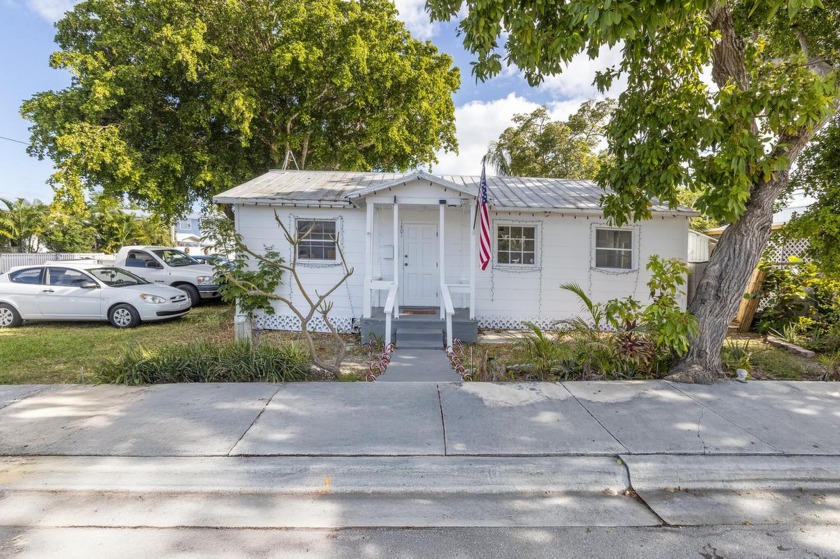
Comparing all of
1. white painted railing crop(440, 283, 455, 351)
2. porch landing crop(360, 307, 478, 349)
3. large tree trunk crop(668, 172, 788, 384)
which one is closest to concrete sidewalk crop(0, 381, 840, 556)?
large tree trunk crop(668, 172, 788, 384)

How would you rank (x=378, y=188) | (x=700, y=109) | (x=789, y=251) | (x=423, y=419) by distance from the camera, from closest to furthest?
(x=423, y=419) < (x=700, y=109) < (x=378, y=188) < (x=789, y=251)

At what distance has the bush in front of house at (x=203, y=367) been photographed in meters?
5.56

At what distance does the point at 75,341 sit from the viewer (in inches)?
323

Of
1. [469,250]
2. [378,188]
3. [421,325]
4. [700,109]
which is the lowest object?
[421,325]

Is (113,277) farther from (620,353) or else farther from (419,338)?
(620,353)

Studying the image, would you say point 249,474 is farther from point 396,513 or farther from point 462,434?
point 462,434

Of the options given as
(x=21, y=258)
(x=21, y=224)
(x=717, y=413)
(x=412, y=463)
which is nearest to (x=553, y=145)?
(x=717, y=413)

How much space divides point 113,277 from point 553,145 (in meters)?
19.0

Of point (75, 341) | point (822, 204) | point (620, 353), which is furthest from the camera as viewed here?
point (75, 341)

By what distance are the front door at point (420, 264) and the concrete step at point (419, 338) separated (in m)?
1.63

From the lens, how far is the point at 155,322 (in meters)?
10.2

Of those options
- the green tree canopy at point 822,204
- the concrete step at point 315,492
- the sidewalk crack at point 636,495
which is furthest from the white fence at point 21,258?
the green tree canopy at point 822,204

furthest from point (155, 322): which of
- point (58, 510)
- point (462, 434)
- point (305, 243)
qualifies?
point (462, 434)

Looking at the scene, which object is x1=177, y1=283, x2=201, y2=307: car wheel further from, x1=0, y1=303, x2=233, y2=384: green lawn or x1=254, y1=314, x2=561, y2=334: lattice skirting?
x1=254, y1=314, x2=561, y2=334: lattice skirting
